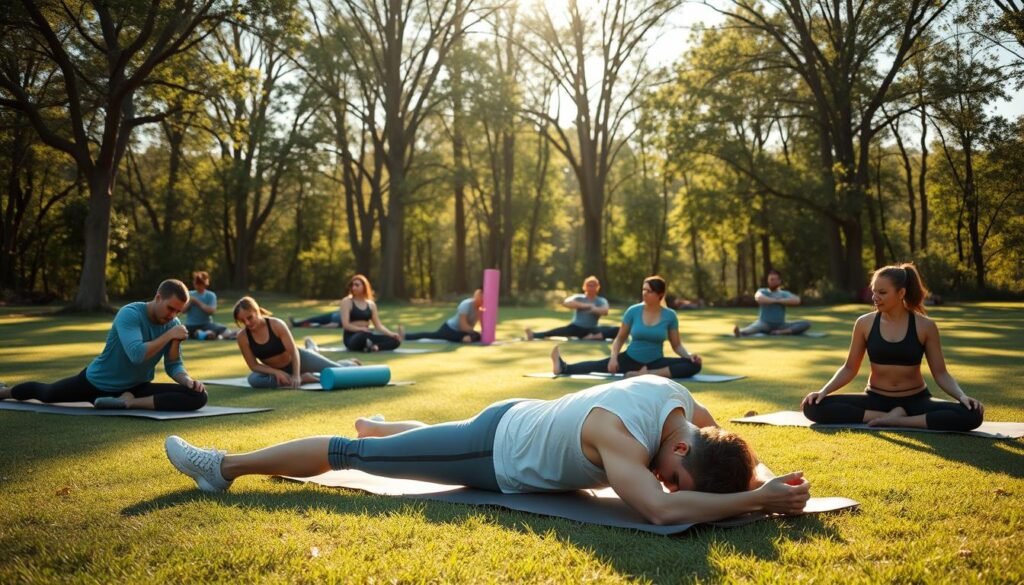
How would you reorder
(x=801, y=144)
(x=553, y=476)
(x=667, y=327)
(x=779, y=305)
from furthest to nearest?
(x=801, y=144) < (x=779, y=305) < (x=667, y=327) < (x=553, y=476)

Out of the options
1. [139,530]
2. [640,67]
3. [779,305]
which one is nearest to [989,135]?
[640,67]

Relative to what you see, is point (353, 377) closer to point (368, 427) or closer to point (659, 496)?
point (368, 427)

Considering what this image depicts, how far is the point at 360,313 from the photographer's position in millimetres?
14531

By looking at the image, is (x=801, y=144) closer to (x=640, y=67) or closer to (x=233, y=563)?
(x=640, y=67)

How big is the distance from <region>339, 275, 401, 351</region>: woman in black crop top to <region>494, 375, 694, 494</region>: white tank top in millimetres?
10245

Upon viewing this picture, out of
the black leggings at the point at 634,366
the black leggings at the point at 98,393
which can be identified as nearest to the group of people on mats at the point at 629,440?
the black leggings at the point at 98,393

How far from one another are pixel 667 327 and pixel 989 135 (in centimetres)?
2566

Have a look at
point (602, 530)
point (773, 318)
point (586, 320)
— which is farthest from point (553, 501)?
point (773, 318)

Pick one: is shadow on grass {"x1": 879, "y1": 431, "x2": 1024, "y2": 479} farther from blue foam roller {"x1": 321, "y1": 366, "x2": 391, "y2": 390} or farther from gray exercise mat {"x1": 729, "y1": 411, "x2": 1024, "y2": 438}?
blue foam roller {"x1": 321, "y1": 366, "x2": 391, "y2": 390}

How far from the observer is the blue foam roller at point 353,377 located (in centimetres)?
932

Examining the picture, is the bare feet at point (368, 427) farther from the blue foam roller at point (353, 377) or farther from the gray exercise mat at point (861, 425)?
the blue foam roller at point (353, 377)

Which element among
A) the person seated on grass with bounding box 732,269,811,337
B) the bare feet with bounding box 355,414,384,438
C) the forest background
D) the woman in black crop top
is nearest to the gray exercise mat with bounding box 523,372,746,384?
the woman in black crop top

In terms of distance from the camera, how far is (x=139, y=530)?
3.66 metres

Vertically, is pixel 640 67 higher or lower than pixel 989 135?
higher
